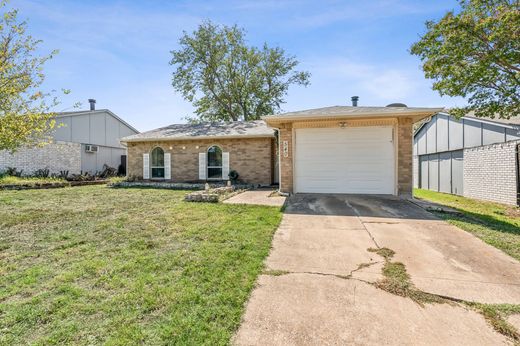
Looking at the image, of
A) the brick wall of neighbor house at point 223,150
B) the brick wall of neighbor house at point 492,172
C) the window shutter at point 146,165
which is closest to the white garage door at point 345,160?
the brick wall of neighbor house at point 223,150

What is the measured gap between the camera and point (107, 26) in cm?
908

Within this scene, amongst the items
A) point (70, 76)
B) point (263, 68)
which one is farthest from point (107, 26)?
point (263, 68)

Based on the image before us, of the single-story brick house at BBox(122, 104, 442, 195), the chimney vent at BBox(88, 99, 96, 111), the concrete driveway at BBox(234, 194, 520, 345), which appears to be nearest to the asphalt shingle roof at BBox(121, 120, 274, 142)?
the single-story brick house at BBox(122, 104, 442, 195)

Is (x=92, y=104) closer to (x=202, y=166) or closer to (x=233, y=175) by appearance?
(x=202, y=166)

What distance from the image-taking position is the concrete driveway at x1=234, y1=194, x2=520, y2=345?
2027mm

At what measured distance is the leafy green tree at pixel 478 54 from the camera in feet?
21.7

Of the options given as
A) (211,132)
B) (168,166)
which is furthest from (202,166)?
(168,166)

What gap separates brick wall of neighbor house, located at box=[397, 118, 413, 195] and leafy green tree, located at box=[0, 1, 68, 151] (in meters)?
11.0

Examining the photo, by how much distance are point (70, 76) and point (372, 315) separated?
45.8 ft

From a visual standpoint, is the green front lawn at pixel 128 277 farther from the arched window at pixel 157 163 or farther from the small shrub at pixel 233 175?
the arched window at pixel 157 163

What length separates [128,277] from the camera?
293 centimetres

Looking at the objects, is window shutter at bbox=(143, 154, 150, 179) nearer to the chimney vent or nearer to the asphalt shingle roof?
the asphalt shingle roof

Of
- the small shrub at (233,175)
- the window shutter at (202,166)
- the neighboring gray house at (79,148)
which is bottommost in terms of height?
the small shrub at (233,175)

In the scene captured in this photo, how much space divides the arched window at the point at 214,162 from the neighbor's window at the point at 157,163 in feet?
9.76
